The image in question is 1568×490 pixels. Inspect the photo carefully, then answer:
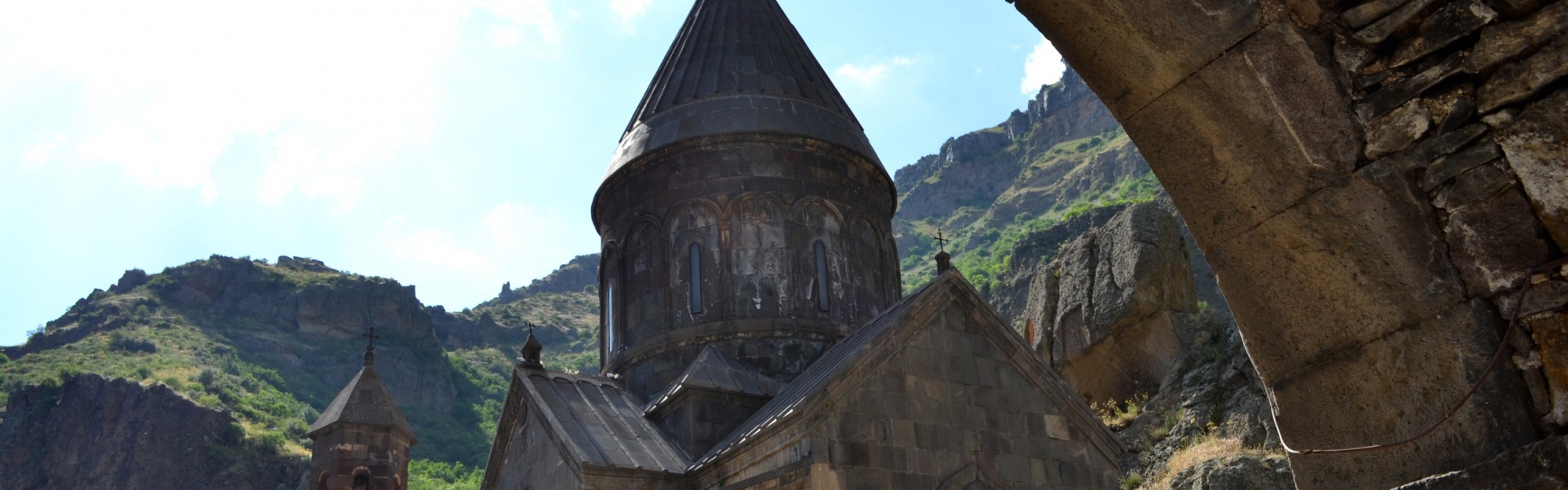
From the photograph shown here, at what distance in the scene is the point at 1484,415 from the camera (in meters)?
2.79

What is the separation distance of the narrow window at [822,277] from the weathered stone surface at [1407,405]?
7.38 m

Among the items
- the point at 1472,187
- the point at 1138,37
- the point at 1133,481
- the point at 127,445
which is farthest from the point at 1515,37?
the point at 127,445

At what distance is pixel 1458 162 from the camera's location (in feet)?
9.43

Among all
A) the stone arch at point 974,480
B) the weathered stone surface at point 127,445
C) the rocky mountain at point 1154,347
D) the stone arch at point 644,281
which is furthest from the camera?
the weathered stone surface at point 127,445

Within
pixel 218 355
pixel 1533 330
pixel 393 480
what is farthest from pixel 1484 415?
pixel 218 355

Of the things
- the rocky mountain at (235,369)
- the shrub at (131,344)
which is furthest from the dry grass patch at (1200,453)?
the shrub at (131,344)

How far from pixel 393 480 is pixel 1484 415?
10224mm

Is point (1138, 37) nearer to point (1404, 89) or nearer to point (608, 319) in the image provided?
point (1404, 89)

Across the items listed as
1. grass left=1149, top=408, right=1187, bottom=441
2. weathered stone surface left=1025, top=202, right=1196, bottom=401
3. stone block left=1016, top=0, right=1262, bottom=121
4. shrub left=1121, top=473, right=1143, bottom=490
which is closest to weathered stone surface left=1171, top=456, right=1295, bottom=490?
shrub left=1121, top=473, right=1143, bottom=490

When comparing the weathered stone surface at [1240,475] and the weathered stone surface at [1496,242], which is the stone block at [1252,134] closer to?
the weathered stone surface at [1496,242]

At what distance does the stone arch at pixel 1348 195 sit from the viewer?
282 cm

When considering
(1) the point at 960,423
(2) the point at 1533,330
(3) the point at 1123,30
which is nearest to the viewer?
(2) the point at 1533,330

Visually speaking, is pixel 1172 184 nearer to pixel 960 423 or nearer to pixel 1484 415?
pixel 1484 415

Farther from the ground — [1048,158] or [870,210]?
[1048,158]
